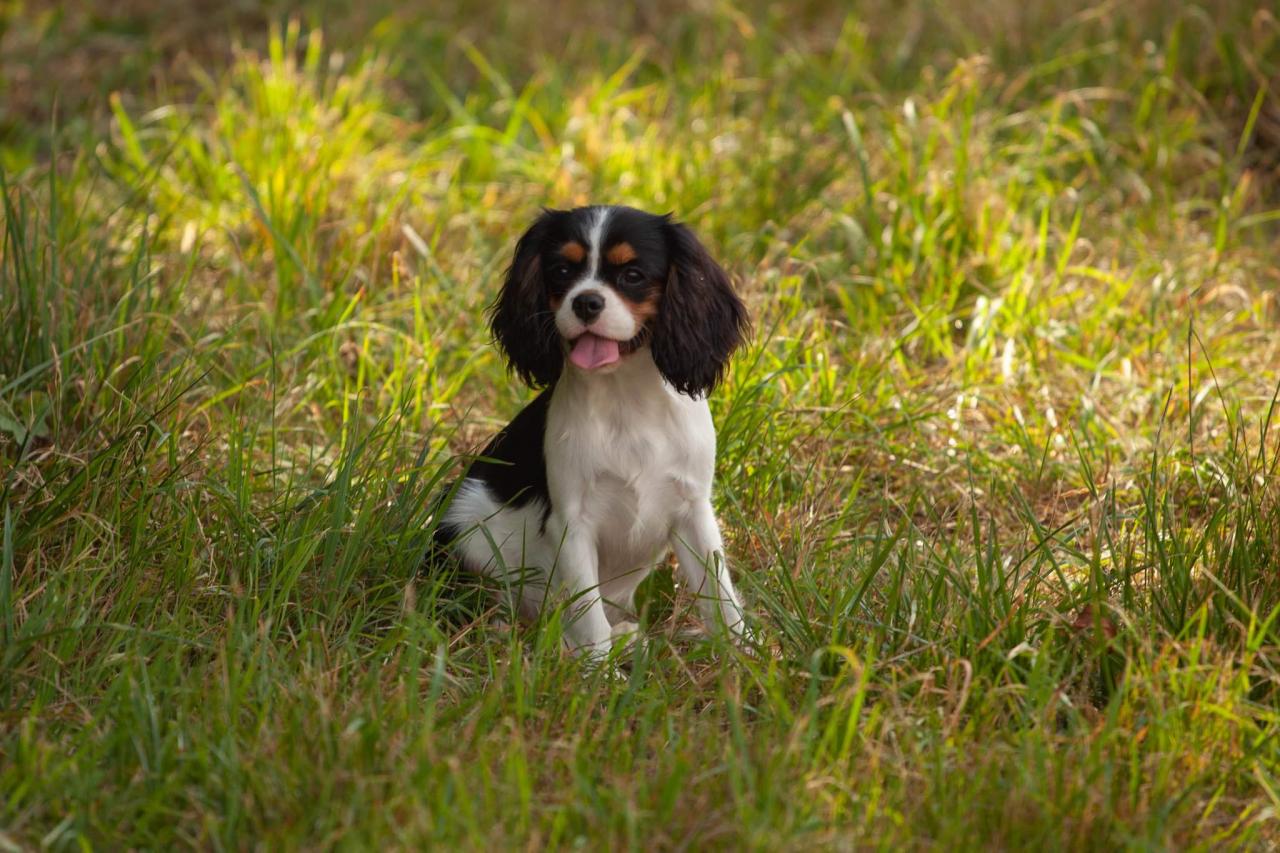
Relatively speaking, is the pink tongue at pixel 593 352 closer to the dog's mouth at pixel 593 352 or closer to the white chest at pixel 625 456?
the dog's mouth at pixel 593 352

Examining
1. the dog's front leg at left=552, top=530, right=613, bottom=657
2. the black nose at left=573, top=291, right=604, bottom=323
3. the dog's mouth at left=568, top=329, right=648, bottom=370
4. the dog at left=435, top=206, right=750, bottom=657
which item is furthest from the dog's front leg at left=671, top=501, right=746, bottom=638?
the black nose at left=573, top=291, right=604, bottom=323

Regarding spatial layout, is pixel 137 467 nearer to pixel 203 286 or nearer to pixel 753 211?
pixel 203 286

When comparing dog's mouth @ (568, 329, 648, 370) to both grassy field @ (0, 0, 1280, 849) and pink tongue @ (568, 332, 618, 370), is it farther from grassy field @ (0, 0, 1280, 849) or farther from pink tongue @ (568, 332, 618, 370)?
grassy field @ (0, 0, 1280, 849)

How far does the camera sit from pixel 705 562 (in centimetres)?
359

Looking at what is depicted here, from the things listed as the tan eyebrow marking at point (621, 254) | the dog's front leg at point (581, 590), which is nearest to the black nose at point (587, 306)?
the tan eyebrow marking at point (621, 254)

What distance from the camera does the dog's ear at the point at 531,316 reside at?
362 centimetres

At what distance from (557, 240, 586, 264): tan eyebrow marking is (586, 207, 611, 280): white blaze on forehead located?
2cm

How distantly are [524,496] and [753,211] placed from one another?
2331 mm

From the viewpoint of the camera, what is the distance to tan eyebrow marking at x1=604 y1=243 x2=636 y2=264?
348 cm

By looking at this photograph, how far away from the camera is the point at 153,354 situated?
405cm

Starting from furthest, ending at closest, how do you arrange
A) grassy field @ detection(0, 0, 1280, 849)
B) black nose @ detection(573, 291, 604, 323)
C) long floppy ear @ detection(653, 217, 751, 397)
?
long floppy ear @ detection(653, 217, 751, 397)
black nose @ detection(573, 291, 604, 323)
grassy field @ detection(0, 0, 1280, 849)

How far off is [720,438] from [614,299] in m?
0.79

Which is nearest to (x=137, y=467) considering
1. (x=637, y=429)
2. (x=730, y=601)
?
(x=637, y=429)

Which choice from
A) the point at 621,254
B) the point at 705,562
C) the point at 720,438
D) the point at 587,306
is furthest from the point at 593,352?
the point at 720,438
